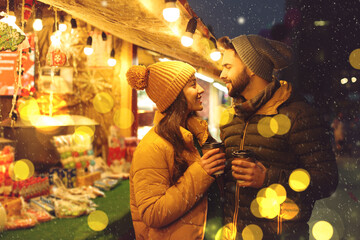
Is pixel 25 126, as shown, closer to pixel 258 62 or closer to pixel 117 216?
pixel 117 216

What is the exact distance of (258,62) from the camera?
8.20ft

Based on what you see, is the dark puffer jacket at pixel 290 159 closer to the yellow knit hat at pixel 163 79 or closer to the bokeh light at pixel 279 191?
the bokeh light at pixel 279 191

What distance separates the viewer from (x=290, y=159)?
2264 mm

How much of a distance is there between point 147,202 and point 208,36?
191 inches

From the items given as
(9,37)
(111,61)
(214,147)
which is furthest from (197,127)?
(111,61)

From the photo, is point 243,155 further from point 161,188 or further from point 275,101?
point 275,101

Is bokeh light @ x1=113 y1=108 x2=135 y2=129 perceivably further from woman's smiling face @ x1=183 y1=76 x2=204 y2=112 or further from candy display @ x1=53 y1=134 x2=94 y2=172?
woman's smiling face @ x1=183 y1=76 x2=204 y2=112

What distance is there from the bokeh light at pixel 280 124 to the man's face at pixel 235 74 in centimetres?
47

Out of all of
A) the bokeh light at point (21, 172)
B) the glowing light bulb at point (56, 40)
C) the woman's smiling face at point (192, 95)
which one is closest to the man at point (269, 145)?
the woman's smiling face at point (192, 95)

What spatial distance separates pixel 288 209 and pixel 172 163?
0.99 meters

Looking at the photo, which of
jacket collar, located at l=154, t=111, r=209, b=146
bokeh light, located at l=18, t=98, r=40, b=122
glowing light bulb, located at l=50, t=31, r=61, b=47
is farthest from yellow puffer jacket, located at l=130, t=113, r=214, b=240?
bokeh light, located at l=18, t=98, r=40, b=122

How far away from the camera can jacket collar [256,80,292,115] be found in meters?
2.31

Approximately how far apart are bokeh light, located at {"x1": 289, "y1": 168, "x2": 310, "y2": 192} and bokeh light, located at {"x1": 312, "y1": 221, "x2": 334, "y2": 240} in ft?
13.3

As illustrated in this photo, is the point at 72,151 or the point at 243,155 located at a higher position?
the point at 243,155
